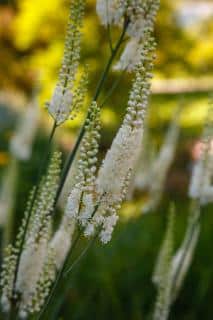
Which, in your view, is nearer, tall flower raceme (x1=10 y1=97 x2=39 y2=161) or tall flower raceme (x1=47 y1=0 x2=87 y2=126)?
tall flower raceme (x1=47 y1=0 x2=87 y2=126)

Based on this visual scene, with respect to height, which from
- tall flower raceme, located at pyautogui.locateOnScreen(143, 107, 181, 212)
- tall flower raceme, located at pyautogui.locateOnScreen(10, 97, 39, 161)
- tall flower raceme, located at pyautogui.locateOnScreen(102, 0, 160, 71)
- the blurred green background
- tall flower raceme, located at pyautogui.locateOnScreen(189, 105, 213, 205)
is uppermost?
tall flower raceme, located at pyautogui.locateOnScreen(102, 0, 160, 71)

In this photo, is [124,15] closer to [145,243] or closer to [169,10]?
[145,243]

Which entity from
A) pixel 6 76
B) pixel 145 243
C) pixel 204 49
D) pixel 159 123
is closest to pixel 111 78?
pixel 159 123

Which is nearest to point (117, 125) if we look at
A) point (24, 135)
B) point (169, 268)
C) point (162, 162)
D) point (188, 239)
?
point (24, 135)

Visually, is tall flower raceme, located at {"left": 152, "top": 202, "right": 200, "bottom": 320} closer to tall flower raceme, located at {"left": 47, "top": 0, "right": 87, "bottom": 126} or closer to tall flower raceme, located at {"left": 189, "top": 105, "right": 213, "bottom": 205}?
tall flower raceme, located at {"left": 189, "top": 105, "right": 213, "bottom": 205}

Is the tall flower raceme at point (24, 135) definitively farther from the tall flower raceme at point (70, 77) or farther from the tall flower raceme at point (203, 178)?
the tall flower raceme at point (70, 77)

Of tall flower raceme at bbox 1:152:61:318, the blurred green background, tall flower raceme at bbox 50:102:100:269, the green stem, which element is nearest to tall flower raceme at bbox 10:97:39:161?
the blurred green background

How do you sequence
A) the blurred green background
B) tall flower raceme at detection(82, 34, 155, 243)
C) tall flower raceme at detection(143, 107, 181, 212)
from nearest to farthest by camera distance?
tall flower raceme at detection(82, 34, 155, 243), tall flower raceme at detection(143, 107, 181, 212), the blurred green background

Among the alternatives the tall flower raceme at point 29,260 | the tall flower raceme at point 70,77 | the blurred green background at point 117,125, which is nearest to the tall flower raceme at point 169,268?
the blurred green background at point 117,125

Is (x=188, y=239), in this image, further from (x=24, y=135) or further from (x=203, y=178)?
(x=24, y=135)
